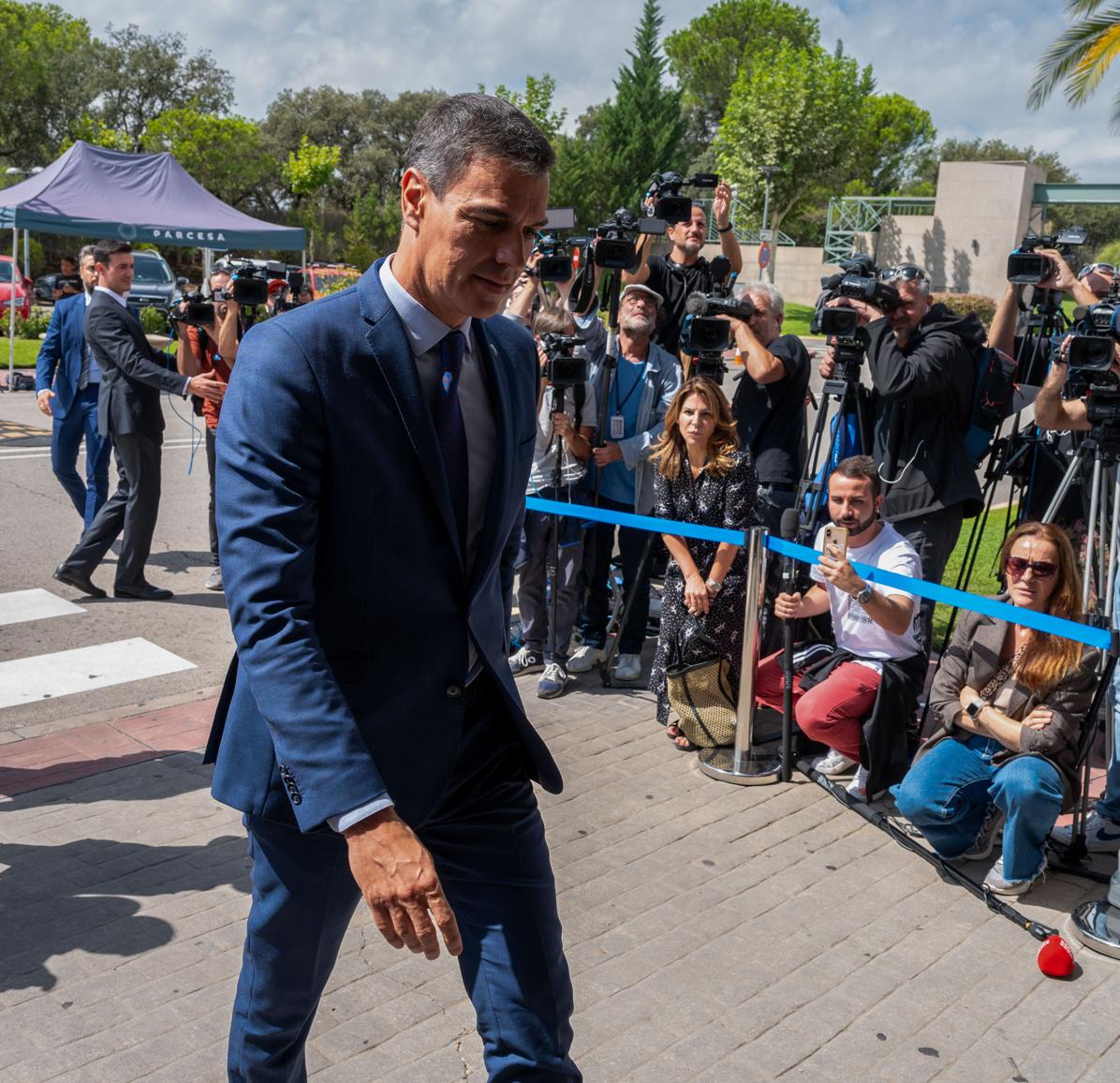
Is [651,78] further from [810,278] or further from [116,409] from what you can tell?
[116,409]

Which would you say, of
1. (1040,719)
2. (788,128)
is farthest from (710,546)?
(788,128)

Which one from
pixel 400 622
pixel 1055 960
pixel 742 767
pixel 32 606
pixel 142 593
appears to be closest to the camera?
pixel 400 622

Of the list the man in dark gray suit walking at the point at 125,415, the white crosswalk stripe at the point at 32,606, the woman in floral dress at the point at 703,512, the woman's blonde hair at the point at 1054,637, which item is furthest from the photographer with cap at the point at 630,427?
the white crosswalk stripe at the point at 32,606

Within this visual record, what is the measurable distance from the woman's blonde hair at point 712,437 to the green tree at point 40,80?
5183 centimetres

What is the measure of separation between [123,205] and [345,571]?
1720 centimetres

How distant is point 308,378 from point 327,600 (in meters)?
0.38

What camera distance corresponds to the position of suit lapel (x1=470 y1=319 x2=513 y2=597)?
2.19 metres

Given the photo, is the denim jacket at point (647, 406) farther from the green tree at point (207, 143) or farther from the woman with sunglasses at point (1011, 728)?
the green tree at point (207, 143)

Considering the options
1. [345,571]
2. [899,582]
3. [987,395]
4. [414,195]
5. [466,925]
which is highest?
[414,195]

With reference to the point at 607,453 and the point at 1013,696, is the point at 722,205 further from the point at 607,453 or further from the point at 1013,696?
the point at 1013,696

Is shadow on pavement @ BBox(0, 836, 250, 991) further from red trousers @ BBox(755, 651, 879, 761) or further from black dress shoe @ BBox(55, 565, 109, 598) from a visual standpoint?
black dress shoe @ BBox(55, 565, 109, 598)

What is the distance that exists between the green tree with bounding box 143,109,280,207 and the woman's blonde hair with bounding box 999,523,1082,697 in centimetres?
4349

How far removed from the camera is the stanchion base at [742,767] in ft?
16.8

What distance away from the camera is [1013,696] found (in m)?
4.39
